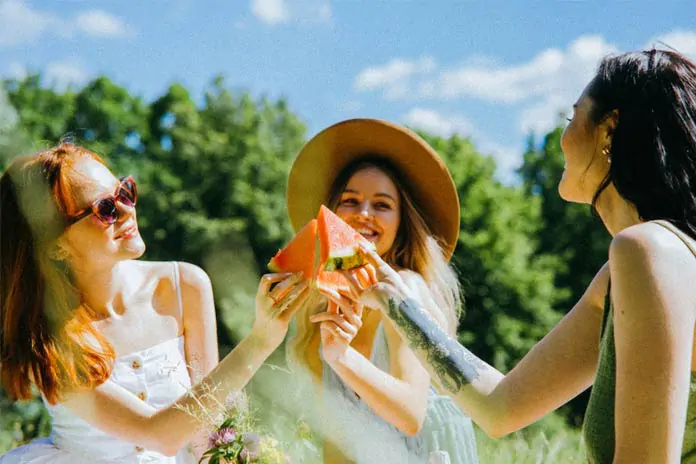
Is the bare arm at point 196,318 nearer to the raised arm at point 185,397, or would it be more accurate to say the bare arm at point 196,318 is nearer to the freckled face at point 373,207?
the raised arm at point 185,397

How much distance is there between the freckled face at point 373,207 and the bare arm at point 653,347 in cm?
183

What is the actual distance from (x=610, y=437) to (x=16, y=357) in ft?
8.19

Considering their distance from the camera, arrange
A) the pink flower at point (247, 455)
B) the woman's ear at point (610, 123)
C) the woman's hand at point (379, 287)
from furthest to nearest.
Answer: the woman's hand at point (379, 287)
the pink flower at point (247, 455)
the woman's ear at point (610, 123)

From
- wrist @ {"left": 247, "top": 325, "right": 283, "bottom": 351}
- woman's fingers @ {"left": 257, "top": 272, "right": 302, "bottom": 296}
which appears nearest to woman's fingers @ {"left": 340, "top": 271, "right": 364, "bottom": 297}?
woman's fingers @ {"left": 257, "top": 272, "right": 302, "bottom": 296}

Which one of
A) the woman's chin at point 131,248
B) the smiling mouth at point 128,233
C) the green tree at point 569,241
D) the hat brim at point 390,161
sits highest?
the green tree at point 569,241

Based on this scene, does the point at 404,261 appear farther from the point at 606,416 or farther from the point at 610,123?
the point at 606,416

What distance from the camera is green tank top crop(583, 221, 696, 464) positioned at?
6.59 ft

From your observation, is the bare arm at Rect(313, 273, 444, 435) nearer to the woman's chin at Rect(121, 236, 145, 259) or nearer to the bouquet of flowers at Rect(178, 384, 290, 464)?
the bouquet of flowers at Rect(178, 384, 290, 464)

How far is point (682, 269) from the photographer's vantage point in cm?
182

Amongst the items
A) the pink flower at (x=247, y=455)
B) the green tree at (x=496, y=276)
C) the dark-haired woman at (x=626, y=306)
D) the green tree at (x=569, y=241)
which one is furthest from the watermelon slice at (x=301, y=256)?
the green tree at (x=569, y=241)

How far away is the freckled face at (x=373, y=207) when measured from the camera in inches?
141

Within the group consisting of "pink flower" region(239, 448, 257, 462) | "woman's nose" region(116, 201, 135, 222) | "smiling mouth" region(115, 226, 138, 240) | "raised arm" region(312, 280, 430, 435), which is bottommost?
"pink flower" region(239, 448, 257, 462)

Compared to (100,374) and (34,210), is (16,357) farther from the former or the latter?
(34,210)

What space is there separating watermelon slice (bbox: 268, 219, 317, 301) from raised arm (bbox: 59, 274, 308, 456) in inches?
4.1
